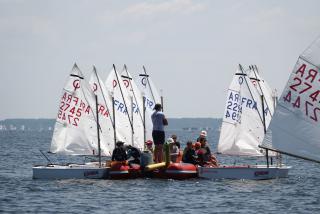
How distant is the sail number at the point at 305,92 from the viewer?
1129 inches

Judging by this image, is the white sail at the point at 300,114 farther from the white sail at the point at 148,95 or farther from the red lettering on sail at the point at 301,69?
the white sail at the point at 148,95

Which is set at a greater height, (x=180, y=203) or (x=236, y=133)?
(x=236, y=133)

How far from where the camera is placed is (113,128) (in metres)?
43.0

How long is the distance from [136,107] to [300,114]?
66.8 feet

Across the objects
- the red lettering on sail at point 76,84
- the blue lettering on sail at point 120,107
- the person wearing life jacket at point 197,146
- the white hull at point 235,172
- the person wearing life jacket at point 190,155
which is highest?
the red lettering on sail at point 76,84

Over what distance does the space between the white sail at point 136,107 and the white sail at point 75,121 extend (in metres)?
8.71

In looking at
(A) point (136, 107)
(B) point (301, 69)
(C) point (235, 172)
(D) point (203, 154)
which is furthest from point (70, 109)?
(B) point (301, 69)

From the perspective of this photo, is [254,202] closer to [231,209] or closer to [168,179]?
[231,209]

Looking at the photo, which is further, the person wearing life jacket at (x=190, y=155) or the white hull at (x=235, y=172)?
the person wearing life jacket at (x=190, y=155)

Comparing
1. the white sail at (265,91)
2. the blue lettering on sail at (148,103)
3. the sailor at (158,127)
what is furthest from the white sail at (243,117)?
the sailor at (158,127)

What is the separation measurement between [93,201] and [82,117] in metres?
9.30

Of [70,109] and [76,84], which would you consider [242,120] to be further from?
[70,109]

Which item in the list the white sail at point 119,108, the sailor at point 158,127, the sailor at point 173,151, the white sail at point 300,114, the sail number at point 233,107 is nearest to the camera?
the white sail at point 300,114

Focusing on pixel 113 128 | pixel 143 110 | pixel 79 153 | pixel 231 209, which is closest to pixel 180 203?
pixel 231 209
